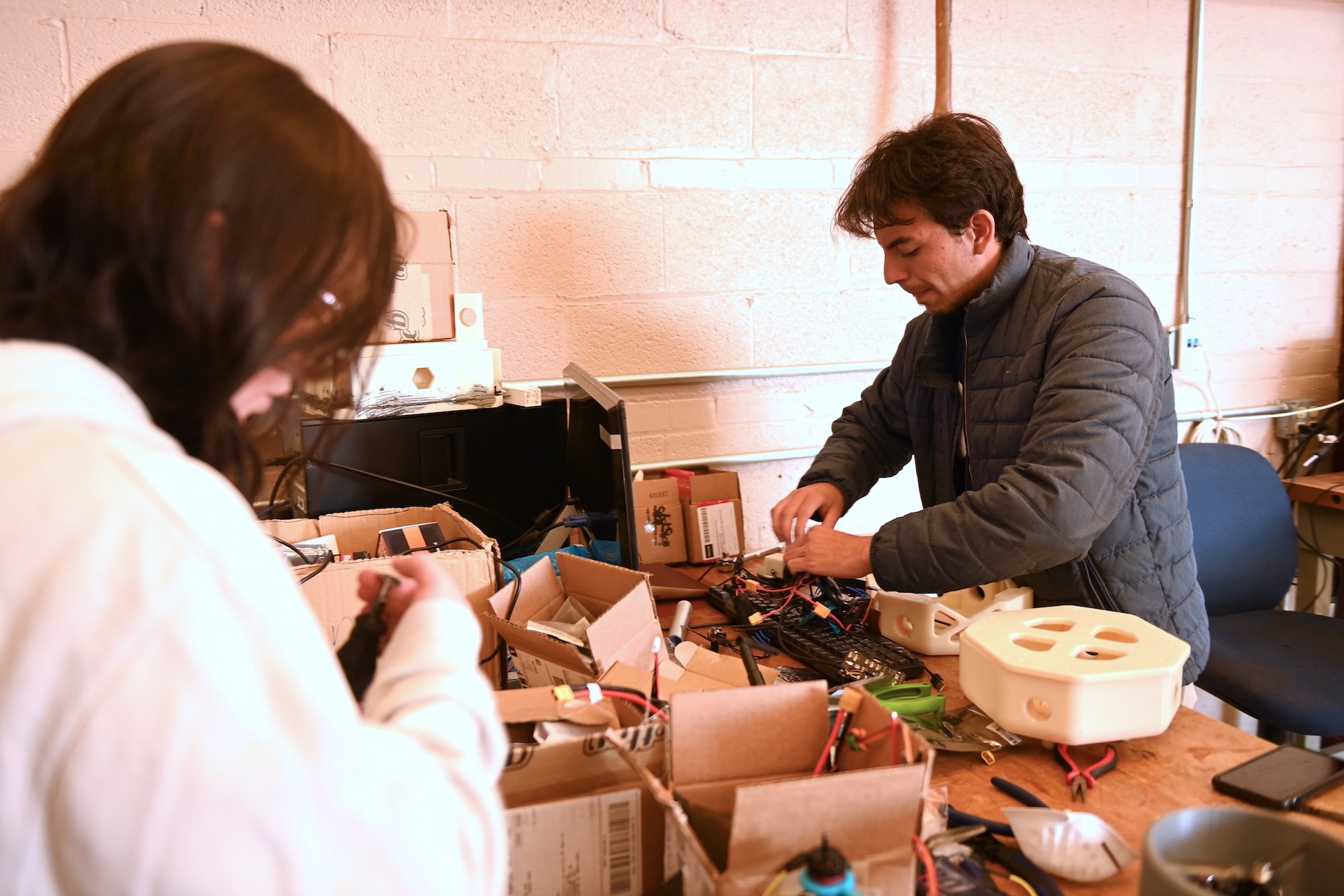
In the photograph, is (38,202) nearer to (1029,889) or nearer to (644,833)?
(644,833)

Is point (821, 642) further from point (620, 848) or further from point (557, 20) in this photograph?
point (557, 20)

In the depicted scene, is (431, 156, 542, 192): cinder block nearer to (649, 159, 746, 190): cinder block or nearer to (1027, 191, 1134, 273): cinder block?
(649, 159, 746, 190): cinder block

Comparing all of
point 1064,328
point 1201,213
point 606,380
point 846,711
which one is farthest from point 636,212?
point 1201,213

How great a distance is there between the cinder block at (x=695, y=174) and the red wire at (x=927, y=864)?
173 cm

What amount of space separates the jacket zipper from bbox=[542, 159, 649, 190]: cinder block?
2.95ft

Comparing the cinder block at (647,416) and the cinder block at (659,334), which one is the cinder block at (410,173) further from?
the cinder block at (647,416)

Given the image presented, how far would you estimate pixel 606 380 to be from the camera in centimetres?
218

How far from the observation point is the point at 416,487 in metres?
1.69

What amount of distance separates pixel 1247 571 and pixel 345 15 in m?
2.39

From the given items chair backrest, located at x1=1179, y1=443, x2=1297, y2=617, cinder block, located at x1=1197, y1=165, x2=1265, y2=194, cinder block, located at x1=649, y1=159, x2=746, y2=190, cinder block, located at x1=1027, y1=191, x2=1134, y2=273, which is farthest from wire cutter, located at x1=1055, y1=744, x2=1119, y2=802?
cinder block, located at x1=1197, y1=165, x2=1265, y2=194

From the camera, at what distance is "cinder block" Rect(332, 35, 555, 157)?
6.34 feet

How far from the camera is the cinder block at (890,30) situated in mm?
2254

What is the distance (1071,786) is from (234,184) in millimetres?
957

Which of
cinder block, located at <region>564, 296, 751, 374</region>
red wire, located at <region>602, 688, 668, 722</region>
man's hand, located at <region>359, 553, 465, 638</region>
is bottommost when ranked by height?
red wire, located at <region>602, 688, 668, 722</region>
